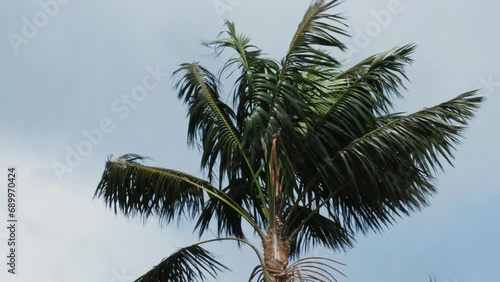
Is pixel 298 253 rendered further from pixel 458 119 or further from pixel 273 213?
pixel 458 119

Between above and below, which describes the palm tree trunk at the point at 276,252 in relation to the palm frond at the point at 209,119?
below

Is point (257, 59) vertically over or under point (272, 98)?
over

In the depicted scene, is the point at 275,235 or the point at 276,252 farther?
the point at 275,235

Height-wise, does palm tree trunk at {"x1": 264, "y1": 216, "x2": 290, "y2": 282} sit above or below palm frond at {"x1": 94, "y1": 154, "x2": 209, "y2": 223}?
below

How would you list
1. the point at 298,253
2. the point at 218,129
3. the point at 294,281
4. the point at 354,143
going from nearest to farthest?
the point at 294,281 → the point at 354,143 → the point at 218,129 → the point at 298,253

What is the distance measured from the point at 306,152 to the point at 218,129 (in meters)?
1.48

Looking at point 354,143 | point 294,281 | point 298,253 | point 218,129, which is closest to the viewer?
point 294,281

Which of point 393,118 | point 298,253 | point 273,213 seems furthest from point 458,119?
point 298,253

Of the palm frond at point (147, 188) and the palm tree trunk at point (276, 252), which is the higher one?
the palm frond at point (147, 188)

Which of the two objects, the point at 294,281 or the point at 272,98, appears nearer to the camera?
the point at 294,281

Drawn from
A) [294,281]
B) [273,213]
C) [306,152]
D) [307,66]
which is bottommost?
[294,281]

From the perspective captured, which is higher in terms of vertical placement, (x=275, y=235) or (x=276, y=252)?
(x=275, y=235)

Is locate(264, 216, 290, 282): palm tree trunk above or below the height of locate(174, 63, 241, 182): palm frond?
below

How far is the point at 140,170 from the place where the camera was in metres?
13.4
